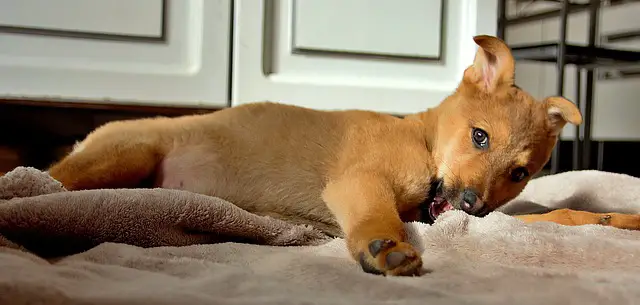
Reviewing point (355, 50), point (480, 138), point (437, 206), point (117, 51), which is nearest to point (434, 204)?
point (437, 206)

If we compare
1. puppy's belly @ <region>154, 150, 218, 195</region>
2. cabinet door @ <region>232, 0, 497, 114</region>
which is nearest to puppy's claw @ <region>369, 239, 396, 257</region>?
puppy's belly @ <region>154, 150, 218, 195</region>

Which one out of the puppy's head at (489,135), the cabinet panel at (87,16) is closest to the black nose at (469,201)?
the puppy's head at (489,135)

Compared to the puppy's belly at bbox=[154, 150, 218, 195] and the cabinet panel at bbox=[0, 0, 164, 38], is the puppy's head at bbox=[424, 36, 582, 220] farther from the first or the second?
the cabinet panel at bbox=[0, 0, 164, 38]

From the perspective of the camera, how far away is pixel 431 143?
136 cm

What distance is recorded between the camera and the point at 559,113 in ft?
4.54

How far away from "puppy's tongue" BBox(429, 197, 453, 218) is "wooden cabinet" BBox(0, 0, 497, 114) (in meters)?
0.76

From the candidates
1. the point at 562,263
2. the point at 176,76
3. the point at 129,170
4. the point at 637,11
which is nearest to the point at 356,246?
the point at 562,263

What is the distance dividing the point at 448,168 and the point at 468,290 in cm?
57

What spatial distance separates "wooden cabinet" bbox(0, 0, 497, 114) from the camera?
5.71 ft

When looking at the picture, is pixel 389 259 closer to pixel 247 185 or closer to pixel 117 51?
pixel 247 185

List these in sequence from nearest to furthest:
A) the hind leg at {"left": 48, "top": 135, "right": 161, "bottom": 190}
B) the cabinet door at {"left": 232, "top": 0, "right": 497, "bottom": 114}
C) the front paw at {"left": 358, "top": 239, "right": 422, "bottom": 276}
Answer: the front paw at {"left": 358, "top": 239, "right": 422, "bottom": 276} < the hind leg at {"left": 48, "top": 135, "right": 161, "bottom": 190} < the cabinet door at {"left": 232, "top": 0, "right": 497, "bottom": 114}

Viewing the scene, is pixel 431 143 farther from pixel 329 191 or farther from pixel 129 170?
pixel 129 170

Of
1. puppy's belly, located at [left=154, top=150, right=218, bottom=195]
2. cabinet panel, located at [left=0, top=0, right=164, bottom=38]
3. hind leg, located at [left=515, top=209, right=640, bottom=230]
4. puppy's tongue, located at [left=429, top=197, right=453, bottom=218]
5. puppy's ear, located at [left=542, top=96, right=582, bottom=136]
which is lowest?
hind leg, located at [left=515, top=209, right=640, bottom=230]

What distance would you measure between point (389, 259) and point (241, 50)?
119 centimetres
